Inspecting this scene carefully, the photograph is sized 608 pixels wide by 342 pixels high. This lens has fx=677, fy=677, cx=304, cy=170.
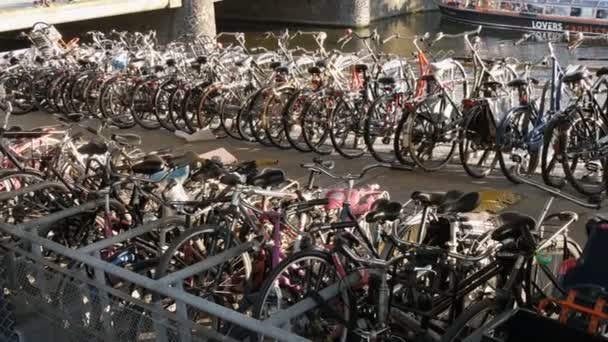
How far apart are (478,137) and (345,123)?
4.37ft

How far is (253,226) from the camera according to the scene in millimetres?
3111

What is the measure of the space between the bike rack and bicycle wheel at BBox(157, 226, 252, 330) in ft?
0.83

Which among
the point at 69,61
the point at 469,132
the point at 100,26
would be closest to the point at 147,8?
the point at 100,26

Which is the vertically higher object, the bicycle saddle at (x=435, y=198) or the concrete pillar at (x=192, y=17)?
the concrete pillar at (x=192, y=17)

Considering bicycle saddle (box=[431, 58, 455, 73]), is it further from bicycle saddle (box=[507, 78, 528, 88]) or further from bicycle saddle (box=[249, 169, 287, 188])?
bicycle saddle (box=[249, 169, 287, 188])

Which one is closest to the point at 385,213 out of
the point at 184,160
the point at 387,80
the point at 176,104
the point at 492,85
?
the point at 184,160

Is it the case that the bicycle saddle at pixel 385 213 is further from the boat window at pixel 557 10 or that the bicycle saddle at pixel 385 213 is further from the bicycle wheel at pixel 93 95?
the boat window at pixel 557 10

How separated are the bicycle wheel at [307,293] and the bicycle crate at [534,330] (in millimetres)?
628

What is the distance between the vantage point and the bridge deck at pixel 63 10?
53.6 feet

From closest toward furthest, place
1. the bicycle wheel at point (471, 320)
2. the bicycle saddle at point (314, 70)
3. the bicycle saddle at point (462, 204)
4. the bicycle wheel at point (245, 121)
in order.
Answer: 1. the bicycle wheel at point (471, 320)
2. the bicycle saddle at point (462, 204)
3. the bicycle saddle at point (314, 70)
4. the bicycle wheel at point (245, 121)

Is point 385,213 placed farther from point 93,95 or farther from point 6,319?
point 93,95

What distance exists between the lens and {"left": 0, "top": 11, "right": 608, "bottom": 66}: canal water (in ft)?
53.3

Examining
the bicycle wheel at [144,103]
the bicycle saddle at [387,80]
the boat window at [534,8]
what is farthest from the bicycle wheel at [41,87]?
the boat window at [534,8]

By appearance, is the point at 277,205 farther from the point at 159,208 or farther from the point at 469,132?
the point at 469,132
